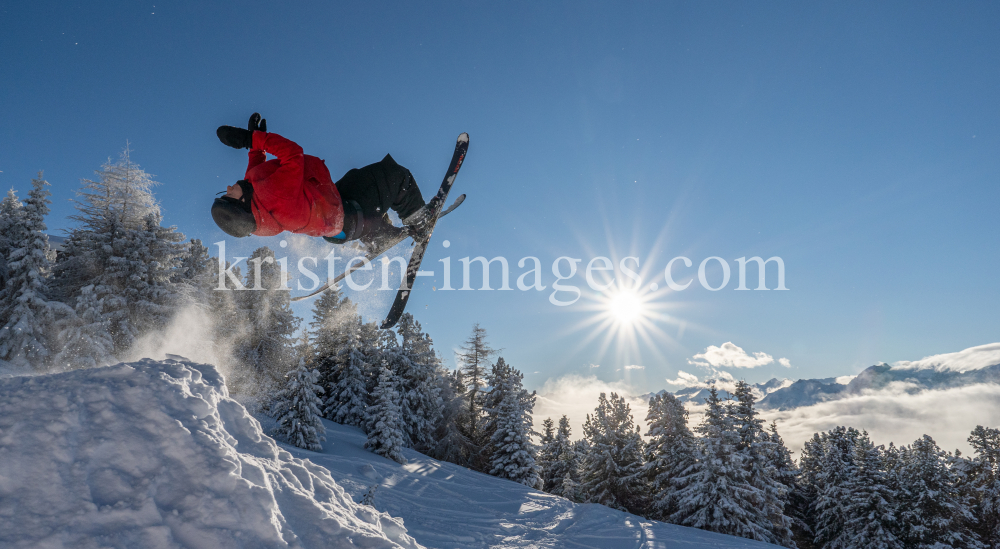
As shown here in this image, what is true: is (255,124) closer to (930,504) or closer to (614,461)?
(614,461)

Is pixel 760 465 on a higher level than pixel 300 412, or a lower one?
lower

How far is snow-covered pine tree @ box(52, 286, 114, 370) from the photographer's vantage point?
1214 centimetres

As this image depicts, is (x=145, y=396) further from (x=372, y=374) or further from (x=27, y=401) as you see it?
(x=372, y=374)

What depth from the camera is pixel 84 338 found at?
1237cm

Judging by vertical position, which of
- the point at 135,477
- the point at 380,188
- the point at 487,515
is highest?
the point at 380,188

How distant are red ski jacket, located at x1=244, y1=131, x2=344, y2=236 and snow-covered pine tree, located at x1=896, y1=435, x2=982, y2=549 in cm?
2736

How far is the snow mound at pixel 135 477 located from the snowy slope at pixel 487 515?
6.44m

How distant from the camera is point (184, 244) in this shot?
53.4 feet

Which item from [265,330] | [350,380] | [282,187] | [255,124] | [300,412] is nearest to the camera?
[282,187]

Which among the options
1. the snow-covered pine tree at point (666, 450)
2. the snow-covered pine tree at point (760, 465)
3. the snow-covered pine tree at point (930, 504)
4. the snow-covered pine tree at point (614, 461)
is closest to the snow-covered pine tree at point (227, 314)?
the snow-covered pine tree at point (614, 461)

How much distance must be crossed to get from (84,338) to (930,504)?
3334 centimetres

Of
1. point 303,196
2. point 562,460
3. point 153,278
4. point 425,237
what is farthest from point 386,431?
point 303,196

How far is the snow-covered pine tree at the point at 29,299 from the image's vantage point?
11.9 meters

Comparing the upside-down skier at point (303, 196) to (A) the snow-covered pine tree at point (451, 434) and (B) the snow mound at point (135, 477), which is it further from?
(A) the snow-covered pine tree at point (451, 434)
